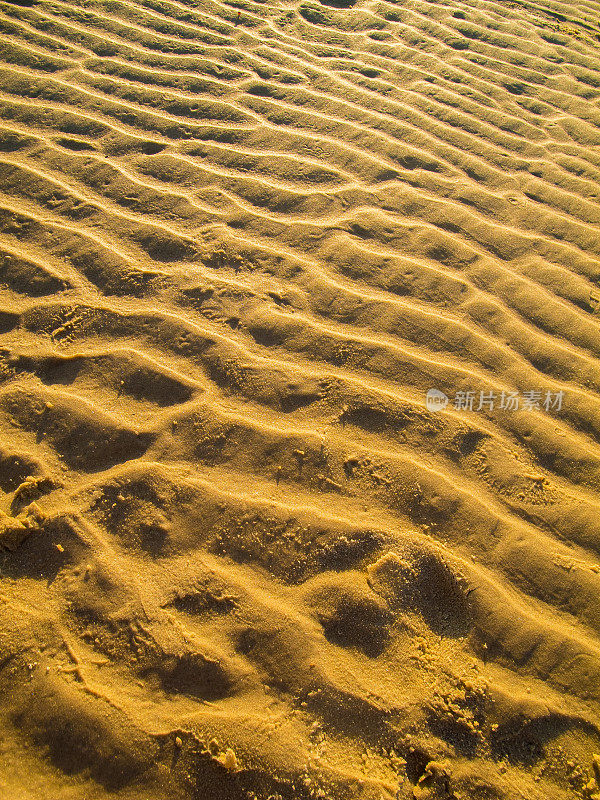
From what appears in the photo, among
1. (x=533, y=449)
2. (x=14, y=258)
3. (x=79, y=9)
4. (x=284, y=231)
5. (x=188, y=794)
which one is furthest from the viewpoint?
(x=79, y=9)

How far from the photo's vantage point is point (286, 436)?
1.77m

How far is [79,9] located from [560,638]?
4696mm

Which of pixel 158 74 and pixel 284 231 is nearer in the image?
pixel 284 231

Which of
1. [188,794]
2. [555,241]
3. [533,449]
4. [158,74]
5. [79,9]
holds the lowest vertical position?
[188,794]

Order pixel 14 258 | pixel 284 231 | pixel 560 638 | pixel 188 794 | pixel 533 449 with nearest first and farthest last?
pixel 188 794 → pixel 560 638 → pixel 533 449 → pixel 14 258 → pixel 284 231

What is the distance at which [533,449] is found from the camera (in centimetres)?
189

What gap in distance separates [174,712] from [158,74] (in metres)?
3.51

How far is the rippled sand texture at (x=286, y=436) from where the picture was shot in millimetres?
1302

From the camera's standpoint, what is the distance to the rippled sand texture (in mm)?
1302

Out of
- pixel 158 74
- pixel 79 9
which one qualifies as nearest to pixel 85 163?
pixel 158 74

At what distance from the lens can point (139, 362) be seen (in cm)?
193

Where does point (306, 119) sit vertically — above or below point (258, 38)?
below

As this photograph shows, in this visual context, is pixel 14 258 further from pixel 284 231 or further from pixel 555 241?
pixel 555 241

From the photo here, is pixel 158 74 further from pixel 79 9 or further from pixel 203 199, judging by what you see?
pixel 203 199
